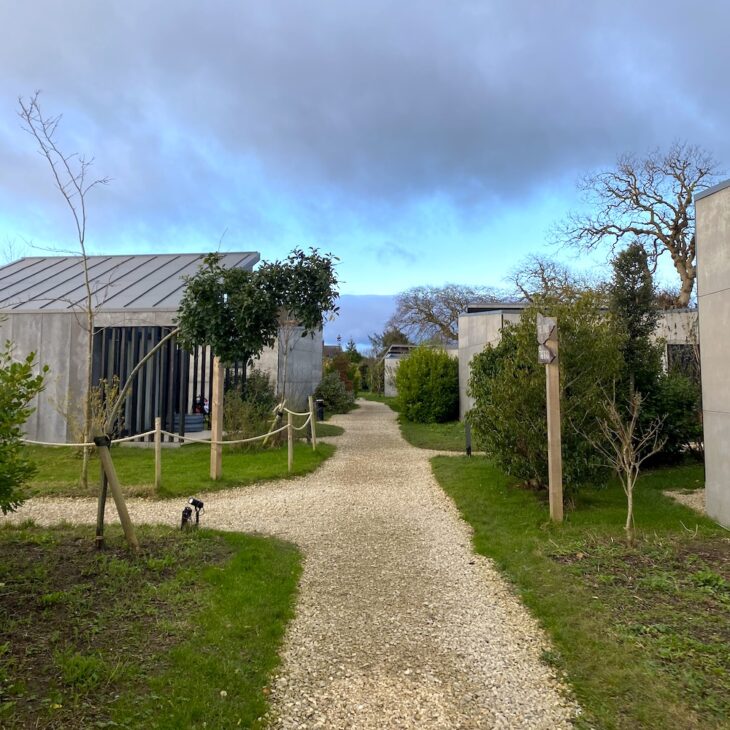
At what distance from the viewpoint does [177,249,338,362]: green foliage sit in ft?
17.1

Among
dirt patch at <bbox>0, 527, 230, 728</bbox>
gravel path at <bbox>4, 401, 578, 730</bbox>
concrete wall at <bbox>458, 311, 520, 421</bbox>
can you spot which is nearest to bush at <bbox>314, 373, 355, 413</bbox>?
concrete wall at <bbox>458, 311, 520, 421</bbox>

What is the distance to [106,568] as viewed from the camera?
4.24 m

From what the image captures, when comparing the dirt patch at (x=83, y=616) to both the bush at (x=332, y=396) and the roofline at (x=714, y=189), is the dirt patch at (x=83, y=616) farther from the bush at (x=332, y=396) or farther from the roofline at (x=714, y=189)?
the bush at (x=332, y=396)

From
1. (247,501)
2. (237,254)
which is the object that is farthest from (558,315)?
(237,254)

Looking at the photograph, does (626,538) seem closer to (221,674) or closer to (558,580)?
(558,580)

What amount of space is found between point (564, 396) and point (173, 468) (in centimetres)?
638

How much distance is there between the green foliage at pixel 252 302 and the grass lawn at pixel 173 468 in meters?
3.15

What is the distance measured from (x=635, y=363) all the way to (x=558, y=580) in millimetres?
6052

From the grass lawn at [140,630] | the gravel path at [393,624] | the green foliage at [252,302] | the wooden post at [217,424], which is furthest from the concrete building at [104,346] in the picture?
the grass lawn at [140,630]

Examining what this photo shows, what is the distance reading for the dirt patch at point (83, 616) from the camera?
256cm

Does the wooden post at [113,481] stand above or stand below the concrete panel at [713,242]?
below

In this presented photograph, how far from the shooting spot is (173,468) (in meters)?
9.37

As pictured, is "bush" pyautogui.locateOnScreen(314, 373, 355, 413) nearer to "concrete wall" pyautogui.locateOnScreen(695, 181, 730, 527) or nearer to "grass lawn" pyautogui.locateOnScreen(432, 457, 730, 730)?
"grass lawn" pyautogui.locateOnScreen(432, 457, 730, 730)

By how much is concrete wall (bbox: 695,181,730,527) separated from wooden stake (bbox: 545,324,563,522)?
1720mm
